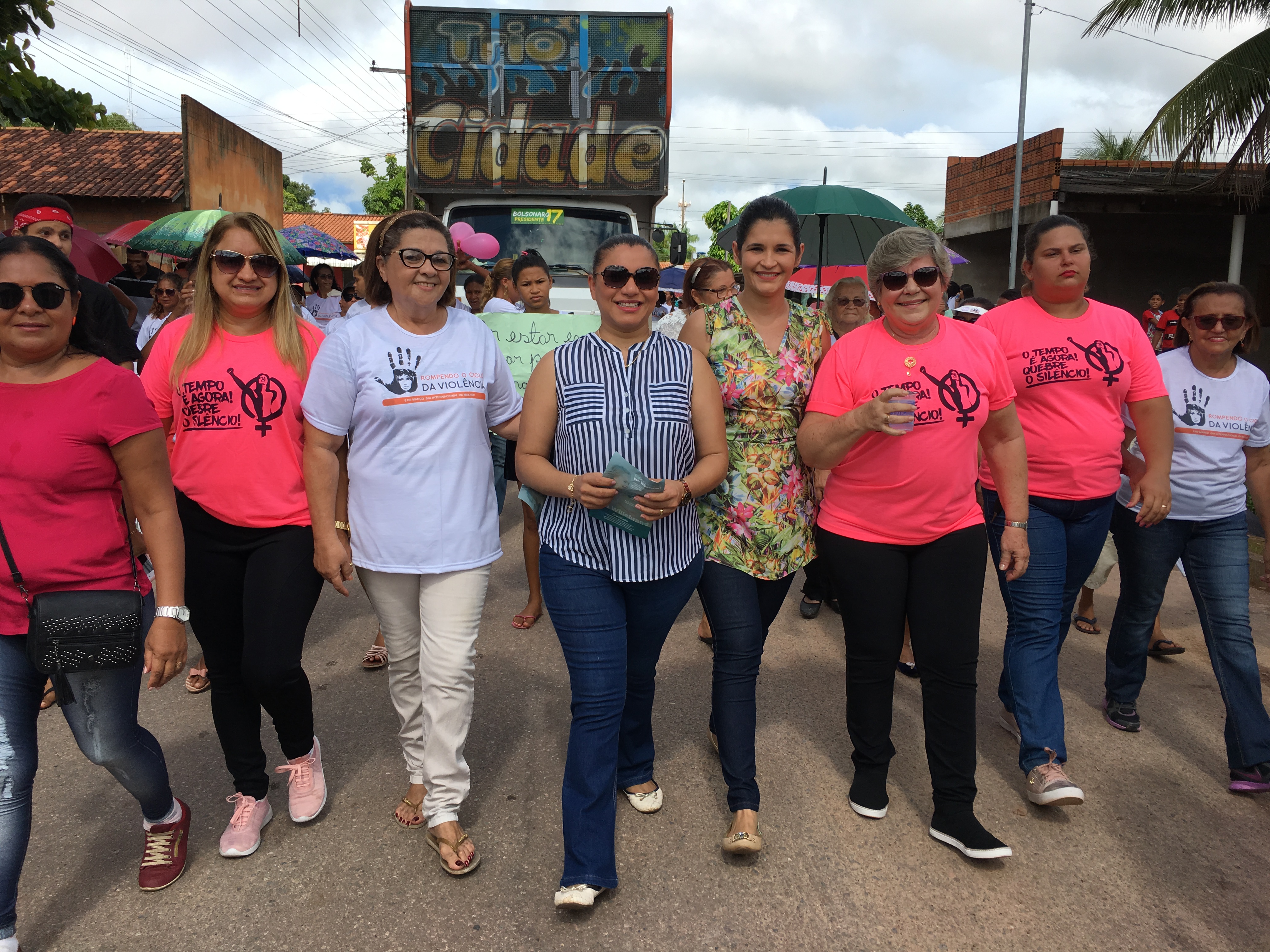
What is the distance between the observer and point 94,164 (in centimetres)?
2597

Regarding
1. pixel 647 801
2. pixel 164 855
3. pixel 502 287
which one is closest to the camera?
pixel 164 855

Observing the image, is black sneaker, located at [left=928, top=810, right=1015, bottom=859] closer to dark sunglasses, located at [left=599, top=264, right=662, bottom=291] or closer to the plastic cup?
the plastic cup

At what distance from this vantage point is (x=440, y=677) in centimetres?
295

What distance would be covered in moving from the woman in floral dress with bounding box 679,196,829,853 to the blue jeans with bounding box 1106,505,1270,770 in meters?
1.67

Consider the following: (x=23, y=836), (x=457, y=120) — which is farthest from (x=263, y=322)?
(x=457, y=120)

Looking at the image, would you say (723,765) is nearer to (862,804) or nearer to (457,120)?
(862,804)

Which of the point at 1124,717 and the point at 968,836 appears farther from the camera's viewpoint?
the point at 1124,717

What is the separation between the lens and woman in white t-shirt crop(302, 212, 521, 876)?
113 inches

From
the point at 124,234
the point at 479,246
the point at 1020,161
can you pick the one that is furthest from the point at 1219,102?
the point at 124,234

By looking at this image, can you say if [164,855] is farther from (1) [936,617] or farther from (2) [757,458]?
(1) [936,617]

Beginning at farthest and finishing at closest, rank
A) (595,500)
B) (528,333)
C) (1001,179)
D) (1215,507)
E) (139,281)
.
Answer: (1001,179)
(139,281)
(528,333)
(1215,507)
(595,500)

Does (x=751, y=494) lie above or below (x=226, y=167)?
below

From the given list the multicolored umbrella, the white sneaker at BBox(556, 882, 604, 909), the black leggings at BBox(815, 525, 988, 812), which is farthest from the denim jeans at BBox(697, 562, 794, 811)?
the multicolored umbrella

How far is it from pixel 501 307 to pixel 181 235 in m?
5.67
